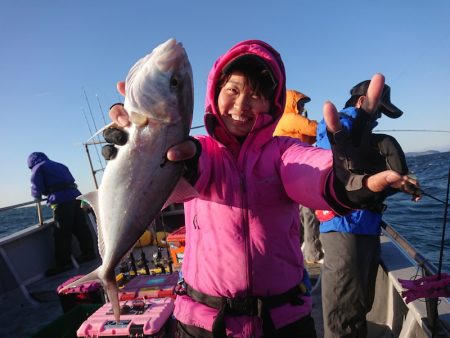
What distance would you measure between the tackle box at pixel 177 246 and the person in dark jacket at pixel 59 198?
11.5 feet

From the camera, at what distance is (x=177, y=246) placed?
5.96 metres

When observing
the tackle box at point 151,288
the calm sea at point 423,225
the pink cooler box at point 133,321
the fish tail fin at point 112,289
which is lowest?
the calm sea at point 423,225

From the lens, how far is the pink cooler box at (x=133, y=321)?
10.6ft

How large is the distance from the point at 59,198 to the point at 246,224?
7.36 meters

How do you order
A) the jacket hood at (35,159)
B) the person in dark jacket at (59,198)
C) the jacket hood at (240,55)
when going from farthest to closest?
the jacket hood at (35,159) < the person in dark jacket at (59,198) < the jacket hood at (240,55)

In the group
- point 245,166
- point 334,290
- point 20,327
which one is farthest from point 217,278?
point 20,327

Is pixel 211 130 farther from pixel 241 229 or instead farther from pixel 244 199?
pixel 241 229

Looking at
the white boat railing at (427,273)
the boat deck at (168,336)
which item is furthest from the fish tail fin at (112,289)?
the white boat railing at (427,273)

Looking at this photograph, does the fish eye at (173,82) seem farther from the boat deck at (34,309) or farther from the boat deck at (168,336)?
the boat deck at (34,309)

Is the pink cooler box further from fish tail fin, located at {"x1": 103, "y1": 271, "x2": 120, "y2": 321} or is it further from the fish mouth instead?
the fish mouth

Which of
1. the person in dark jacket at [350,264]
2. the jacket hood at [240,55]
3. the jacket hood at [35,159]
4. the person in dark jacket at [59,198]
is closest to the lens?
the jacket hood at [240,55]

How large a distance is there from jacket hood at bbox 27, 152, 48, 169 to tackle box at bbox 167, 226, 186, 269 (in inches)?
176

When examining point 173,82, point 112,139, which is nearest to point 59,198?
point 112,139

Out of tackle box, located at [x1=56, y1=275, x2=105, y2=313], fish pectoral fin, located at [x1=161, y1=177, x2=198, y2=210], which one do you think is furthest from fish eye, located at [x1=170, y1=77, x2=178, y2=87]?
tackle box, located at [x1=56, y1=275, x2=105, y2=313]
